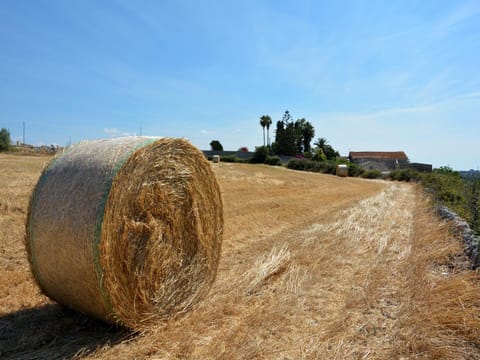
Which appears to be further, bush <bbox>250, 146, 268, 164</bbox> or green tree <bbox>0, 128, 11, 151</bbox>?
bush <bbox>250, 146, 268, 164</bbox>

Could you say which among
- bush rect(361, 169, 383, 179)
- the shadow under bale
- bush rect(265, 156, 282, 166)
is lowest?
the shadow under bale

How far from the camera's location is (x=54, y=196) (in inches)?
156

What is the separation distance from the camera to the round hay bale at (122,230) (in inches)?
145

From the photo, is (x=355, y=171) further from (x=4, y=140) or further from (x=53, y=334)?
(x=53, y=334)

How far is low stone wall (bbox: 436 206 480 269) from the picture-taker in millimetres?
5744

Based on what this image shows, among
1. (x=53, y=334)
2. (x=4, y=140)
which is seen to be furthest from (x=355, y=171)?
(x=53, y=334)

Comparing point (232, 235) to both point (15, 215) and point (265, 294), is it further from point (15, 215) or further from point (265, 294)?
point (15, 215)

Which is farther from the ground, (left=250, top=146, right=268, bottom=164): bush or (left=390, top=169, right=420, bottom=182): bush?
(left=250, top=146, right=268, bottom=164): bush

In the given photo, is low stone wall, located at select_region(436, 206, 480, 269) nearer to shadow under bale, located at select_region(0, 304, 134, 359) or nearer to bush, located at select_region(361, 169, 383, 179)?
shadow under bale, located at select_region(0, 304, 134, 359)

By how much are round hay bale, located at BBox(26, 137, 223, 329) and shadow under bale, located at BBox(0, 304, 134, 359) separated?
8.2 inches

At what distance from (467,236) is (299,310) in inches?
165

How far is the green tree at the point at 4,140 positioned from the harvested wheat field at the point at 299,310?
30.2 meters

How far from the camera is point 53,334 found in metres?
3.97

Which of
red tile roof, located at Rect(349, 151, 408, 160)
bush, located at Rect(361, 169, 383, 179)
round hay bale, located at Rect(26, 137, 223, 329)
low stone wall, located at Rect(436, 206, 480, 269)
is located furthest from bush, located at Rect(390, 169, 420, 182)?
red tile roof, located at Rect(349, 151, 408, 160)
